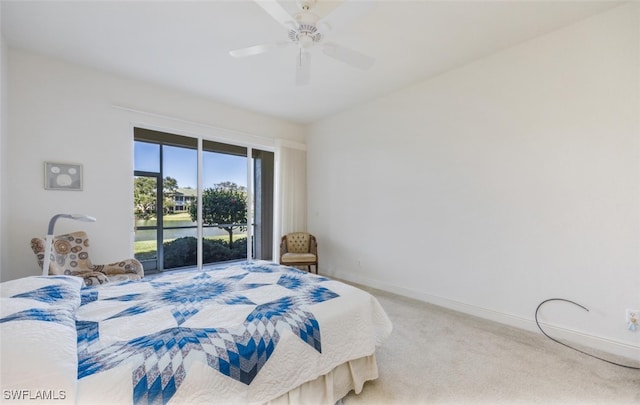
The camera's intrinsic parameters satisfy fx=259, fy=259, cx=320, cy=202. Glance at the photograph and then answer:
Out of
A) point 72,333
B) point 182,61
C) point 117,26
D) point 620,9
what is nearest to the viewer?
point 72,333

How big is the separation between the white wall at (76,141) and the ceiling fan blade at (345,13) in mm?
2718

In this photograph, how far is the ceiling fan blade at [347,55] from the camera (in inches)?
77.0

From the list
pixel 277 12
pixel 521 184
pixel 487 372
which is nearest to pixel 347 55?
pixel 277 12

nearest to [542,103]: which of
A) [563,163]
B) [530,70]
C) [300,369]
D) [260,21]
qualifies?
[530,70]

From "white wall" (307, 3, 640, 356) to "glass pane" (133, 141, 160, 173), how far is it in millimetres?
3218

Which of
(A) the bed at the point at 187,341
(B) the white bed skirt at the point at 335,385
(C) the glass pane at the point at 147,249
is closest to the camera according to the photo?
(A) the bed at the point at 187,341

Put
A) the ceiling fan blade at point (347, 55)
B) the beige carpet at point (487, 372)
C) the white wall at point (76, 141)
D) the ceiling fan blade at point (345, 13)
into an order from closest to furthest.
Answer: the ceiling fan blade at point (345, 13), the beige carpet at point (487, 372), the ceiling fan blade at point (347, 55), the white wall at point (76, 141)

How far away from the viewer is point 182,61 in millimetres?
2820

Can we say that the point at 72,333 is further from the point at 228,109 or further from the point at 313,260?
the point at 228,109

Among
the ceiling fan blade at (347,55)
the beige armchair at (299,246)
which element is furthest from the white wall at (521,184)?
the ceiling fan blade at (347,55)

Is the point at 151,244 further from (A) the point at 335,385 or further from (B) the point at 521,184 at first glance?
(B) the point at 521,184

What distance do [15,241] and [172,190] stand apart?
5.66 feet

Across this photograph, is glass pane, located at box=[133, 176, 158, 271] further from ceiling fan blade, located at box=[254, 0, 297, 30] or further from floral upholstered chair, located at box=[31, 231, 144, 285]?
ceiling fan blade, located at box=[254, 0, 297, 30]

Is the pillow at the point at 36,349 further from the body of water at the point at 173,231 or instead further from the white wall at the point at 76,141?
the body of water at the point at 173,231
